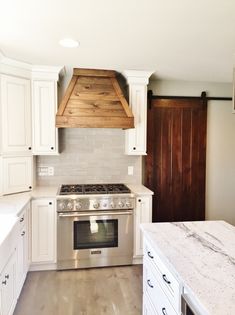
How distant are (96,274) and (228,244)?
6.24 feet

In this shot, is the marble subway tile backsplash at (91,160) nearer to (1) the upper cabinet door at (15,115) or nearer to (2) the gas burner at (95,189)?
(2) the gas burner at (95,189)

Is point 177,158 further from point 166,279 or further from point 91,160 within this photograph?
point 166,279

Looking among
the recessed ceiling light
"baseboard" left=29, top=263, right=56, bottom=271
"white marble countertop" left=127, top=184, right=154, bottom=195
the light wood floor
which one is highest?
the recessed ceiling light

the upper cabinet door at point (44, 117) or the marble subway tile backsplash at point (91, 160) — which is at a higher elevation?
the upper cabinet door at point (44, 117)

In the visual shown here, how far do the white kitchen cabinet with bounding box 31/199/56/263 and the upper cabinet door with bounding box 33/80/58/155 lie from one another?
2.21 ft

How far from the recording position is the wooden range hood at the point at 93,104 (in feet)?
10.3

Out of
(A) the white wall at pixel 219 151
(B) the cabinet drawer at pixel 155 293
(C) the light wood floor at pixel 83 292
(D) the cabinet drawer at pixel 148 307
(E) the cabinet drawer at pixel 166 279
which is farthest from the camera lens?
(A) the white wall at pixel 219 151

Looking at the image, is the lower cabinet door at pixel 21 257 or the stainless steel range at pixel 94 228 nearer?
the lower cabinet door at pixel 21 257

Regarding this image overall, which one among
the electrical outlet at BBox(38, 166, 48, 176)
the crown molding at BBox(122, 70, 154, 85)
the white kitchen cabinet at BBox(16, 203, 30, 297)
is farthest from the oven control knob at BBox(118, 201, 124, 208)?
the crown molding at BBox(122, 70, 154, 85)

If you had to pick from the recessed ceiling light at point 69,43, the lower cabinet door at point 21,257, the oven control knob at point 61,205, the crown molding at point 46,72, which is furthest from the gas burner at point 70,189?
the recessed ceiling light at point 69,43

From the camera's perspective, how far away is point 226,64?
3131 mm

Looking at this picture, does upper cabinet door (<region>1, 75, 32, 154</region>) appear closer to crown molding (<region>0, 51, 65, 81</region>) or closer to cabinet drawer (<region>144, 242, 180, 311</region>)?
crown molding (<region>0, 51, 65, 81</region>)

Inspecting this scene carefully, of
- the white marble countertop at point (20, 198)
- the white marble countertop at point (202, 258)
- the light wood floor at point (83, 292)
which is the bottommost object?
the light wood floor at point (83, 292)

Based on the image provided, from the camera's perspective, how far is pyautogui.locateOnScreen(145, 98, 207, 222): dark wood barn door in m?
3.86
